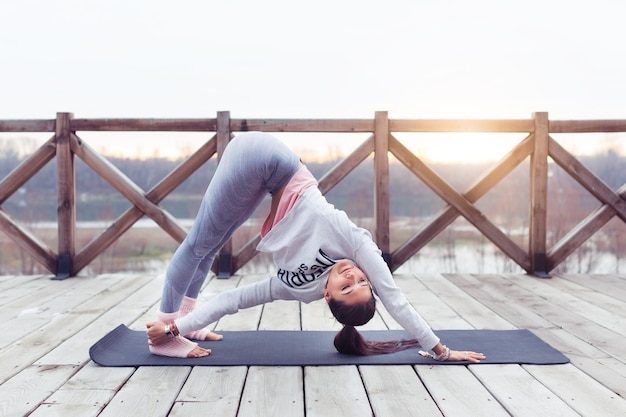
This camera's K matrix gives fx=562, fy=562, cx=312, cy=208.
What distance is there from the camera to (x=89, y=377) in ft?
7.03

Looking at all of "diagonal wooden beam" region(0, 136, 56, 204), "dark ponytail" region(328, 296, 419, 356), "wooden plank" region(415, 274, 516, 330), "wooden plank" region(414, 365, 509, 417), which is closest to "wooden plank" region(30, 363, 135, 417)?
"dark ponytail" region(328, 296, 419, 356)

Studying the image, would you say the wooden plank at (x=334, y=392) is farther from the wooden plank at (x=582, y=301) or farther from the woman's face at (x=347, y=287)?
the wooden plank at (x=582, y=301)

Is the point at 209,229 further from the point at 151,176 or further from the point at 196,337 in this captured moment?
the point at 151,176

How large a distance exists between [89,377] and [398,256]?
2822 mm

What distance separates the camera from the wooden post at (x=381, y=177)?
14.5 feet

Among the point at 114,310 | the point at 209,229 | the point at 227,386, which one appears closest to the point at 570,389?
the point at 227,386

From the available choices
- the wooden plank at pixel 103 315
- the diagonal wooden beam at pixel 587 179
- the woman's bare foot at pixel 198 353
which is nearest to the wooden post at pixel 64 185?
the wooden plank at pixel 103 315

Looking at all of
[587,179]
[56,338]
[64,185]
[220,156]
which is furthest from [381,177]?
[56,338]

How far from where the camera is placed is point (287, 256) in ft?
7.25

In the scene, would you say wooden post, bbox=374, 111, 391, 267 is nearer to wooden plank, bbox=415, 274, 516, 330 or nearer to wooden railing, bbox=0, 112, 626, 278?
wooden railing, bbox=0, 112, 626, 278

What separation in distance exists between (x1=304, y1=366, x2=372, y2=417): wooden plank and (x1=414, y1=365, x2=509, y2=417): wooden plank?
0.83 ft

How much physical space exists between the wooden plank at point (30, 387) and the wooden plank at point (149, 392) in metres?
0.26

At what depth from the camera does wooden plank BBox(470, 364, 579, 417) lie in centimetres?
182

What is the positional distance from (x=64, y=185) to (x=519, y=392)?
3.75 metres
